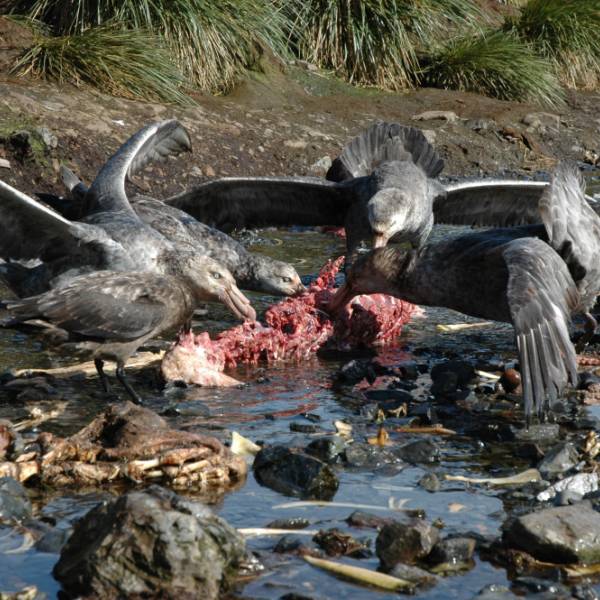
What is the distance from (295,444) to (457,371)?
1596 millimetres

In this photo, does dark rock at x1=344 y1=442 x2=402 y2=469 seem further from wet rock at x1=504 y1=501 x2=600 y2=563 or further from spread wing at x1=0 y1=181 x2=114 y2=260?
spread wing at x1=0 y1=181 x2=114 y2=260

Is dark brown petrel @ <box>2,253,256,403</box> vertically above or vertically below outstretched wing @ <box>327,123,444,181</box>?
below

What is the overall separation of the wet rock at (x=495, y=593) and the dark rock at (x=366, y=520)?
0.58m

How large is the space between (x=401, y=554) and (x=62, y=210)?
5.34 m

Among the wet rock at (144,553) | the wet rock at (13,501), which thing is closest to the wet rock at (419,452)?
the wet rock at (144,553)

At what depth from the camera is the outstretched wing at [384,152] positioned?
33.5ft

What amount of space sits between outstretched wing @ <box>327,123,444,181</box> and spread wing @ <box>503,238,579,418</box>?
3986 mm

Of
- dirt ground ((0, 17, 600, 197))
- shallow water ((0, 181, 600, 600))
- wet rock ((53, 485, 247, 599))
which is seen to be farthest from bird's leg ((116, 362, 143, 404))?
dirt ground ((0, 17, 600, 197))

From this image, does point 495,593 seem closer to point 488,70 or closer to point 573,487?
point 573,487

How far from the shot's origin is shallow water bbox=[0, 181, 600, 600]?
4074 millimetres

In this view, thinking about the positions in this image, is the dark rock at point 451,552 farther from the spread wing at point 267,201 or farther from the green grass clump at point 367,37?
the green grass clump at point 367,37

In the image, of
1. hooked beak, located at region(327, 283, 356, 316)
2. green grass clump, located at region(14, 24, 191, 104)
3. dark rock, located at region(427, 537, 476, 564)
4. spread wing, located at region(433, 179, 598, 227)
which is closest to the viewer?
dark rock, located at region(427, 537, 476, 564)

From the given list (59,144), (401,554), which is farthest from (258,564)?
(59,144)

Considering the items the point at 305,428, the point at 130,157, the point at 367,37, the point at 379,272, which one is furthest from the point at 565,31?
the point at 305,428
